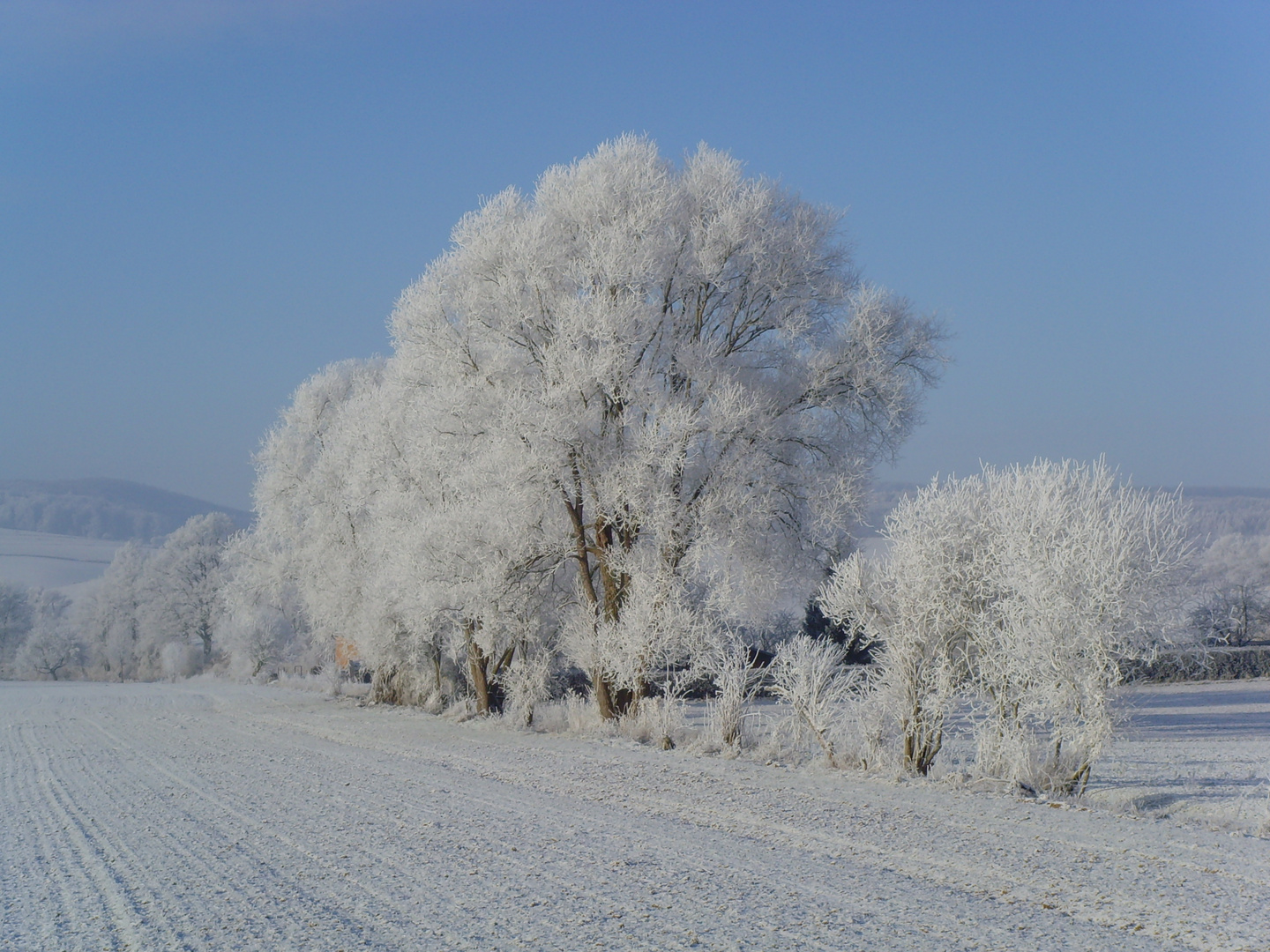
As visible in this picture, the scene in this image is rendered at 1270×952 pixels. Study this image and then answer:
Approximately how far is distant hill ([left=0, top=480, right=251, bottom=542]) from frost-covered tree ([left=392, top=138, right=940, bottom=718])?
11543 cm

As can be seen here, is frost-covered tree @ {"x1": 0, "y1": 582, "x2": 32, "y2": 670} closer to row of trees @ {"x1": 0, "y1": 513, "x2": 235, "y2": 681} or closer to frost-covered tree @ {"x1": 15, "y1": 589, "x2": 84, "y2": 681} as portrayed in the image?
row of trees @ {"x1": 0, "y1": 513, "x2": 235, "y2": 681}

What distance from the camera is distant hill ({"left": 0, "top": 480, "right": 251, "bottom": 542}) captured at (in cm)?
13312

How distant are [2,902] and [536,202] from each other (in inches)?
507

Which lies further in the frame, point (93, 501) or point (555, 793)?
point (93, 501)

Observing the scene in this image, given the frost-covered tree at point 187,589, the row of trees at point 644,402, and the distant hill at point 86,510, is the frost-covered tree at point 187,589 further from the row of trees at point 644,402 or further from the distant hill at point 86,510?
the distant hill at point 86,510

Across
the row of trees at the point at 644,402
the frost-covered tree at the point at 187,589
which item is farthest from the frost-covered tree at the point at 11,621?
the row of trees at the point at 644,402

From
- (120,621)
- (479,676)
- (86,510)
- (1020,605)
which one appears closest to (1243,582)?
(479,676)

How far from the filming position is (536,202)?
16.1 metres

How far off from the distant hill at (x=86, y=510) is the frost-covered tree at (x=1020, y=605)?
12214 centimetres

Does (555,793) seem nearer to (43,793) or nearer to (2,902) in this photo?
(2,902)

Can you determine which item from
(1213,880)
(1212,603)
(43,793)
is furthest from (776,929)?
(1212,603)

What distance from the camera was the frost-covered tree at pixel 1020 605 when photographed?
8781 mm

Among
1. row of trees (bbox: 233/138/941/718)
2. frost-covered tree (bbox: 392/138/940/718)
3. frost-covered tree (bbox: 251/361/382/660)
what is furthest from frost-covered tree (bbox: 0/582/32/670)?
frost-covered tree (bbox: 392/138/940/718)

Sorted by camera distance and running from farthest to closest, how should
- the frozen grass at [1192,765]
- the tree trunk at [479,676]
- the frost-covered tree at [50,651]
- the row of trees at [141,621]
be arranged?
1. the frost-covered tree at [50,651]
2. the row of trees at [141,621]
3. the tree trunk at [479,676]
4. the frozen grass at [1192,765]
